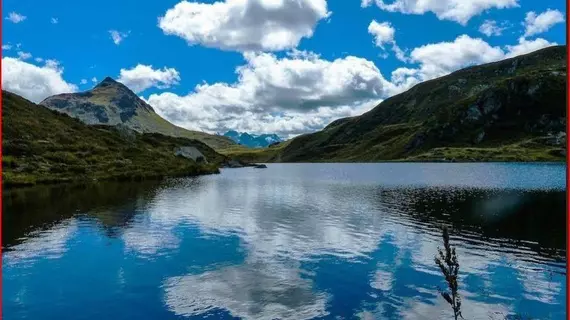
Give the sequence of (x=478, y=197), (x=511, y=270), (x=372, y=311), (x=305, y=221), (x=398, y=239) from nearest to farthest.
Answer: (x=372, y=311) → (x=511, y=270) → (x=398, y=239) → (x=305, y=221) → (x=478, y=197)

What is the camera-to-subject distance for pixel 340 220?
58.8 metres

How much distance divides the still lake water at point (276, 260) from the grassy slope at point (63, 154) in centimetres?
5308

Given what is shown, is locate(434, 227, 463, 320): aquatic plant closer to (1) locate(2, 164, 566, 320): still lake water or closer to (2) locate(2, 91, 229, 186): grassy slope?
(1) locate(2, 164, 566, 320): still lake water

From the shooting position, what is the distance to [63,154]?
138 metres

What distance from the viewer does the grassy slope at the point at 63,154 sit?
117m

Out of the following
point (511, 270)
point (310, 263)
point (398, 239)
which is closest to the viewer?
point (511, 270)

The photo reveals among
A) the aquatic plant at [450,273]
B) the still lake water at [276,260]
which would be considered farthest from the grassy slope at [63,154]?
the aquatic plant at [450,273]

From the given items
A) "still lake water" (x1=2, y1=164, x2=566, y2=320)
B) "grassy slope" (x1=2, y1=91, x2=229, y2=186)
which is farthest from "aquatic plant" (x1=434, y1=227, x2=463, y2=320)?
"grassy slope" (x1=2, y1=91, x2=229, y2=186)

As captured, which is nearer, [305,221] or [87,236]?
[87,236]

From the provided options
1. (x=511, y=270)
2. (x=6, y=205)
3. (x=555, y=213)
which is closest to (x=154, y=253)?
(x=511, y=270)

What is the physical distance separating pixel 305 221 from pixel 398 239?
50.2 feet

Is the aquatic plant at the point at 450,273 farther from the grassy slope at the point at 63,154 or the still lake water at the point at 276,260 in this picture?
the grassy slope at the point at 63,154

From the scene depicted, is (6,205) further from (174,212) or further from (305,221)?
(305,221)

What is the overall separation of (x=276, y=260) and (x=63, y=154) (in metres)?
122
